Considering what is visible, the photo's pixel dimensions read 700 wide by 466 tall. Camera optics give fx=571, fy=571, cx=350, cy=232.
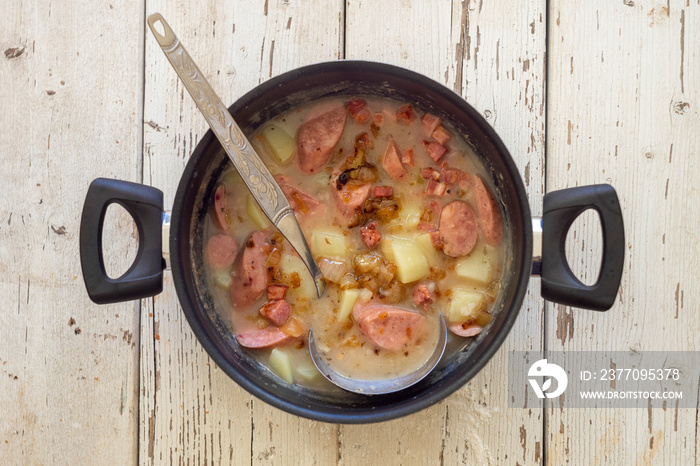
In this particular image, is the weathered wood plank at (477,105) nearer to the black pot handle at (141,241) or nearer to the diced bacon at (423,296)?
the diced bacon at (423,296)

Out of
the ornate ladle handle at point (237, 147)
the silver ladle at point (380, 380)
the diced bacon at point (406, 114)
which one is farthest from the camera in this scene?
the diced bacon at point (406, 114)

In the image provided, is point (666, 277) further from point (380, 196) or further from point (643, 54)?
point (380, 196)

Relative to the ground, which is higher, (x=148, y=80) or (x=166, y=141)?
(x=148, y=80)

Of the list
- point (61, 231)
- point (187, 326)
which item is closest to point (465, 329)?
point (187, 326)

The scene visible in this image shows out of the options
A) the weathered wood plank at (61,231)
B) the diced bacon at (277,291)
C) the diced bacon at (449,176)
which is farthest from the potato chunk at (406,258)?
the weathered wood plank at (61,231)

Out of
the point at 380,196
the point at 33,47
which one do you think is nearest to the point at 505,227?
the point at 380,196

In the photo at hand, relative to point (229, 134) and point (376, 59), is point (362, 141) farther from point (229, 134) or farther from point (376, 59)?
point (229, 134)
